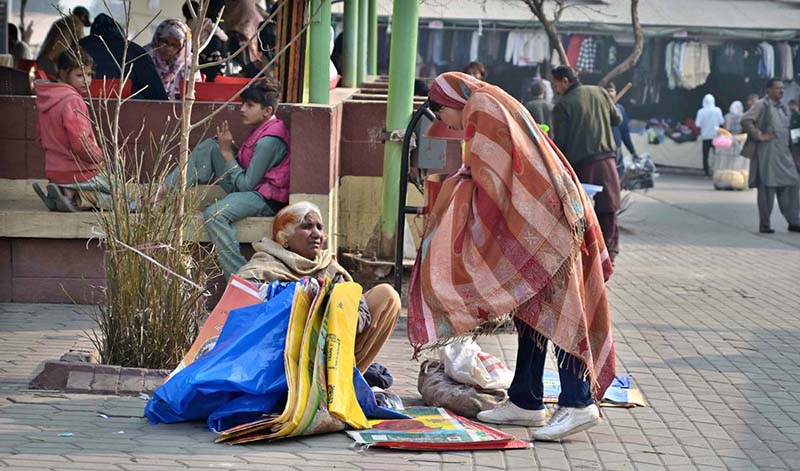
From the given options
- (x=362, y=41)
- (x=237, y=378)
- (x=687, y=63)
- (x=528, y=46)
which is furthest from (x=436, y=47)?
(x=237, y=378)

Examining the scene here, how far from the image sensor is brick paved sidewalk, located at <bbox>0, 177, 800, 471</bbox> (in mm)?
5152

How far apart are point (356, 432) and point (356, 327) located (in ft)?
1.58

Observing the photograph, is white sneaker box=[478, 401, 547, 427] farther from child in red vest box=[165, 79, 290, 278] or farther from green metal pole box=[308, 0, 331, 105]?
green metal pole box=[308, 0, 331, 105]

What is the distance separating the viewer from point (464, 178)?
568cm

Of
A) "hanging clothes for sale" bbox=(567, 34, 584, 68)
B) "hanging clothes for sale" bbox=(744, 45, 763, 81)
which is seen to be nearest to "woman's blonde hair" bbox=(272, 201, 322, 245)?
"hanging clothes for sale" bbox=(567, 34, 584, 68)

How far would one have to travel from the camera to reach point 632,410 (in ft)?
20.8

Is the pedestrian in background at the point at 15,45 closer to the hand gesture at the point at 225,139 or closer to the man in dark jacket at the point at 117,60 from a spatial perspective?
the man in dark jacket at the point at 117,60

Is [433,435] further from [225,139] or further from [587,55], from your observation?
[587,55]

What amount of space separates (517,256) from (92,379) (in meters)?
2.16

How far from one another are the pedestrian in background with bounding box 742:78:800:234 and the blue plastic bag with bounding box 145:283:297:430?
1187cm

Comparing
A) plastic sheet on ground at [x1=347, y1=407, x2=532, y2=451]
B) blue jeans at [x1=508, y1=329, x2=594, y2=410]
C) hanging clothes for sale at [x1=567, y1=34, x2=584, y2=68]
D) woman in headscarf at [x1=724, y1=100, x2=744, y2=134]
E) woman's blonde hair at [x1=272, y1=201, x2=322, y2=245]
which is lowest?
plastic sheet on ground at [x1=347, y1=407, x2=532, y2=451]

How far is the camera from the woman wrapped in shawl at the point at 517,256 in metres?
5.51

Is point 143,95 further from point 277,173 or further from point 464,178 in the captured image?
point 464,178

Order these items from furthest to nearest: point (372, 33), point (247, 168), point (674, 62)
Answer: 1. point (674, 62)
2. point (372, 33)
3. point (247, 168)
